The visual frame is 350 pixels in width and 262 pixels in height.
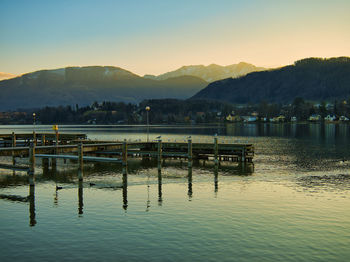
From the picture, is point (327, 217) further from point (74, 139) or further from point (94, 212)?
point (74, 139)

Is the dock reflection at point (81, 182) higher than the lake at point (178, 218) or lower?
higher

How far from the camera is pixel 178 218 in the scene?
20891 millimetres

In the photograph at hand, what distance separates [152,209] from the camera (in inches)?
903

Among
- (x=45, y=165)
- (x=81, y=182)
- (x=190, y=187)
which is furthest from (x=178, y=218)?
(x=45, y=165)

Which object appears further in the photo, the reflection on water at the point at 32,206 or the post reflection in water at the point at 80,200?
the post reflection in water at the point at 80,200

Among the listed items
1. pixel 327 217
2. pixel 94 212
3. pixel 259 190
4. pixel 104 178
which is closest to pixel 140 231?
pixel 94 212

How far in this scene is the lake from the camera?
1588 centimetres

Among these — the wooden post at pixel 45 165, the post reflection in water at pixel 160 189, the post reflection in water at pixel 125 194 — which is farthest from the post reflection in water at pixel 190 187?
the wooden post at pixel 45 165

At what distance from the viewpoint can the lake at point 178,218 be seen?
52.1 ft

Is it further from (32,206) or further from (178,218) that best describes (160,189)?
(32,206)

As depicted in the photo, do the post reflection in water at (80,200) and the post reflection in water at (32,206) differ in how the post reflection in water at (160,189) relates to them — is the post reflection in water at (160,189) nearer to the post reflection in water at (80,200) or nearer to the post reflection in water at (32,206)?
the post reflection in water at (80,200)

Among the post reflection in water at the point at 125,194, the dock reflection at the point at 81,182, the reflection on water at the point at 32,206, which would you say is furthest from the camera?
the dock reflection at the point at 81,182

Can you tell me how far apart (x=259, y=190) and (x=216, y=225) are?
35.2 feet

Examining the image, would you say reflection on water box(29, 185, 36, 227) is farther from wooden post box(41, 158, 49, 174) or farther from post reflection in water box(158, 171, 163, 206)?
wooden post box(41, 158, 49, 174)
